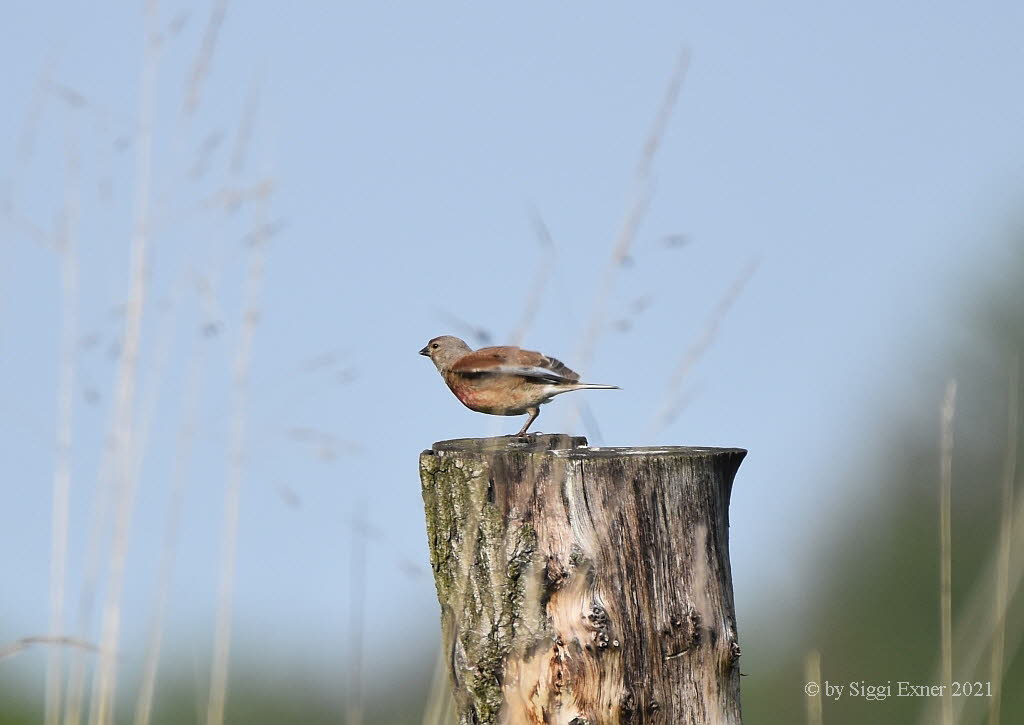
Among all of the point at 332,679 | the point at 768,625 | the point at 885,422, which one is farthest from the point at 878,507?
the point at 332,679

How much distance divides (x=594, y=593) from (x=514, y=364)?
1.87 metres

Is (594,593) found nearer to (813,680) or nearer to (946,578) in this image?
(813,680)

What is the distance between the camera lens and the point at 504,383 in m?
5.32

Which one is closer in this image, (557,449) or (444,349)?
(557,449)

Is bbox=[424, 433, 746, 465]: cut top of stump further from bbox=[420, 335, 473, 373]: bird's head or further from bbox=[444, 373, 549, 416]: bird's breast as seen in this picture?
bbox=[420, 335, 473, 373]: bird's head

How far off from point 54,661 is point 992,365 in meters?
17.1

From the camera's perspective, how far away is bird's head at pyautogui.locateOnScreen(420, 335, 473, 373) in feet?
20.8

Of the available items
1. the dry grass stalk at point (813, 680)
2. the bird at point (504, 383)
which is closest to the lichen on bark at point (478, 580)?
the dry grass stalk at point (813, 680)

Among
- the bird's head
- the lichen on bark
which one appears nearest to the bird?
the bird's head

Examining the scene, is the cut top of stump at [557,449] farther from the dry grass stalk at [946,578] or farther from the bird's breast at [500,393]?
the bird's breast at [500,393]

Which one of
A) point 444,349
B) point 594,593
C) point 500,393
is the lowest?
point 594,593

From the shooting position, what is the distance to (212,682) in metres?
3.71

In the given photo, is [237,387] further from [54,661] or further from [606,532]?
[606,532]

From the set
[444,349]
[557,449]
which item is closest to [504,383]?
[444,349]
